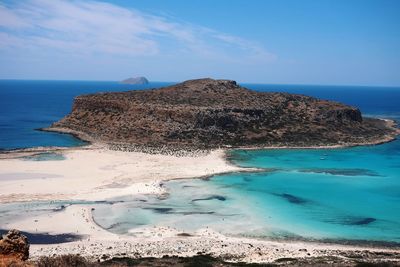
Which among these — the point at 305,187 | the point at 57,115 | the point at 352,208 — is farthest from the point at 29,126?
the point at 352,208

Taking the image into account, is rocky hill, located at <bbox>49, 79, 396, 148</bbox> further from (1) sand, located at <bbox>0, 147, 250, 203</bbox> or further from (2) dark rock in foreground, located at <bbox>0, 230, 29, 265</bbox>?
(2) dark rock in foreground, located at <bbox>0, 230, 29, 265</bbox>

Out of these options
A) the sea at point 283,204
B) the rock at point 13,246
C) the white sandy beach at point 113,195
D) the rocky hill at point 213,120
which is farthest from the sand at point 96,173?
the rock at point 13,246

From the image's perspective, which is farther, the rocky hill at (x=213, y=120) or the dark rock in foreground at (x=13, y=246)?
the rocky hill at (x=213, y=120)

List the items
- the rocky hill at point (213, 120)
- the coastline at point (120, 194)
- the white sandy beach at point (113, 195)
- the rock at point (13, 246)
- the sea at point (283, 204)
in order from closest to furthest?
1. the rock at point (13, 246)
2. the coastline at point (120, 194)
3. the white sandy beach at point (113, 195)
4. the sea at point (283, 204)
5. the rocky hill at point (213, 120)

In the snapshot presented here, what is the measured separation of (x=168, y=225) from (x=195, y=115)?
44622 millimetres

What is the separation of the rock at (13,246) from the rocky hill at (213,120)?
53700 millimetres

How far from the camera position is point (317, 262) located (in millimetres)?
28344

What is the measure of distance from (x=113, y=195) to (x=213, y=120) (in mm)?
38653

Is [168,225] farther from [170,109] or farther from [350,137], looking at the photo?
[350,137]

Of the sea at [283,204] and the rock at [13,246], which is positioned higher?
the rock at [13,246]

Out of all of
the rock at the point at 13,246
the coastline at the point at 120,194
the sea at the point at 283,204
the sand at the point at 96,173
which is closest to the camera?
the rock at the point at 13,246

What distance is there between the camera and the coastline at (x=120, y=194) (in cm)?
3088

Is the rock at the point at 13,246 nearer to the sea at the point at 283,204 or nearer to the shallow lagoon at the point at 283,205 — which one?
the sea at the point at 283,204

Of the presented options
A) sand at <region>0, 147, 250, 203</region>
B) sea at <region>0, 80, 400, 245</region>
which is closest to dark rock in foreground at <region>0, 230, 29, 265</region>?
sea at <region>0, 80, 400, 245</region>
